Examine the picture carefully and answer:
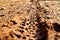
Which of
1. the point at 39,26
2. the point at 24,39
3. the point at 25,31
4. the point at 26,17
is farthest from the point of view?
the point at 26,17

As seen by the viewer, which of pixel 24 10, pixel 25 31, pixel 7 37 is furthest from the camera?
pixel 24 10

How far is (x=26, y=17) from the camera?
2885 mm

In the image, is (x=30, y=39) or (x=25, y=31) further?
(x=25, y=31)

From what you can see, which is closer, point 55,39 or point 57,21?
point 55,39

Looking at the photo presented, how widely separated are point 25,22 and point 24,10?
0.60 m

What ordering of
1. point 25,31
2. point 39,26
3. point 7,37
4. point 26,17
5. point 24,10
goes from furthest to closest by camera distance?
point 24,10 → point 26,17 → point 39,26 → point 25,31 → point 7,37

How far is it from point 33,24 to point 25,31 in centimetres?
33

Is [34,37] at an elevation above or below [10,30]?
below

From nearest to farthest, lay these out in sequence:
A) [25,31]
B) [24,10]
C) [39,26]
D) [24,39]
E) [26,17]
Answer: [24,39] < [25,31] < [39,26] < [26,17] < [24,10]

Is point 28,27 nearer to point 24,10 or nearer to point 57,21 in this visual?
point 57,21

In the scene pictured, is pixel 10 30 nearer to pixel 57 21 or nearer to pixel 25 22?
pixel 25 22

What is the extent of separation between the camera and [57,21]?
2600 millimetres

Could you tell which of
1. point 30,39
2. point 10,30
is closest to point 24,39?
point 30,39

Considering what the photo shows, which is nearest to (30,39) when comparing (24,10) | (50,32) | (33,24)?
(50,32)
